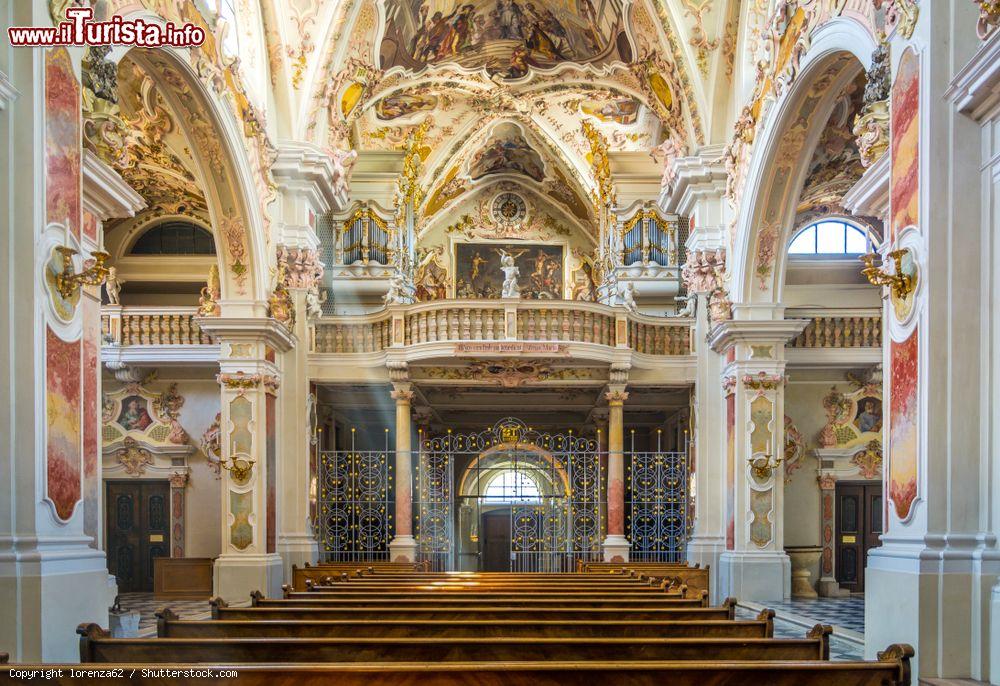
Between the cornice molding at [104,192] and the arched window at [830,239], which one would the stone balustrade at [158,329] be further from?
the arched window at [830,239]

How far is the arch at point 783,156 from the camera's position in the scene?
10.6 m

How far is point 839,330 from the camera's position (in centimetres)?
1811

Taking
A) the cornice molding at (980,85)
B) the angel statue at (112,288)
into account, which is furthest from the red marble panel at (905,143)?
the angel statue at (112,288)

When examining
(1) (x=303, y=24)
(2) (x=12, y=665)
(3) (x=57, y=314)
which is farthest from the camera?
(1) (x=303, y=24)

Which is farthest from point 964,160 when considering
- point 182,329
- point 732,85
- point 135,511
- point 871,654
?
point 135,511

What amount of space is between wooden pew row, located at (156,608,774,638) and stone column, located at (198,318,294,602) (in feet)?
26.7

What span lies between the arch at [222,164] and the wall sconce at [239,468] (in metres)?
2.40

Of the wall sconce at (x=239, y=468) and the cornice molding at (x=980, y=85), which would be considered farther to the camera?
the wall sconce at (x=239, y=468)

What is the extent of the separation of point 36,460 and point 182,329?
494 inches

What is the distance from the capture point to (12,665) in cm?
517

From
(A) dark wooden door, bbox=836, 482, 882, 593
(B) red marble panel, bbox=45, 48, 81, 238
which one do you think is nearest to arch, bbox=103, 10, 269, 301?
(B) red marble panel, bbox=45, 48, 81, 238

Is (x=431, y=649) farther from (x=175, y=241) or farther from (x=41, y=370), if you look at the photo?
(x=175, y=241)

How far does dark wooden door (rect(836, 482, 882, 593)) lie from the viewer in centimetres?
1859

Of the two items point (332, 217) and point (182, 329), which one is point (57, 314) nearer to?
point (182, 329)
